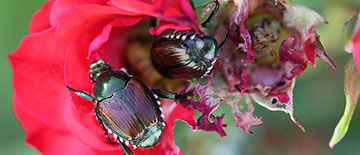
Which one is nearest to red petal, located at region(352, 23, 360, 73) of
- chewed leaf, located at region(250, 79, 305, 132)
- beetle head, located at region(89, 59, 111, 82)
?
chewed leaf, located at region(250, 79, 305, 132)

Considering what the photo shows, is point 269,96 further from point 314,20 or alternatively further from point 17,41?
point 17,41

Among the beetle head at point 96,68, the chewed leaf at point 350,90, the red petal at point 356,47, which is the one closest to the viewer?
the red petal at point 356,47

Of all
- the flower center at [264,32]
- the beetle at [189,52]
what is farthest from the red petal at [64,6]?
the flower center at [264,32]

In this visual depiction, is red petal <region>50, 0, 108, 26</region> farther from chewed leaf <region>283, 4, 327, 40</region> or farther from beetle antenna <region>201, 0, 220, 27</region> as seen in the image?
chewed leaf <region>283, 4, 327, 40</region>

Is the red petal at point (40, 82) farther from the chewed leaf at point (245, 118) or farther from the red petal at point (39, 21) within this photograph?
the chewed leaf at point (245, 118)

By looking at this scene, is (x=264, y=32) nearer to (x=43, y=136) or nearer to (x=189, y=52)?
(x=189, y=52)

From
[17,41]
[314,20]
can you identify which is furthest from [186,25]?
[17,41]

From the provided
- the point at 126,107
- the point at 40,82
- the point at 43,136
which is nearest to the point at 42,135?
the point at 43,136
